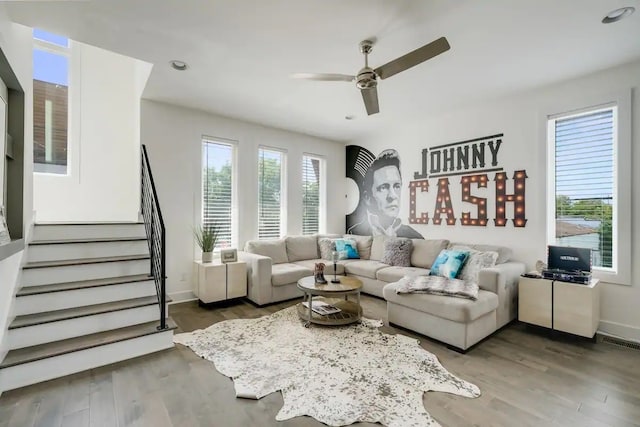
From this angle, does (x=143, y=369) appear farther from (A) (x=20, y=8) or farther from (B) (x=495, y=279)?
(B) (x=495, y=279)

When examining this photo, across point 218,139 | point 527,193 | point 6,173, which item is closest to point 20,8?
point 6,173

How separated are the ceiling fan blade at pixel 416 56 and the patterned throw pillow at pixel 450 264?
7.46 feet

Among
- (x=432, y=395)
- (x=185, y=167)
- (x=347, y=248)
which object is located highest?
(x=185, y=167)

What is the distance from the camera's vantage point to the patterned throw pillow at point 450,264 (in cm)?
346

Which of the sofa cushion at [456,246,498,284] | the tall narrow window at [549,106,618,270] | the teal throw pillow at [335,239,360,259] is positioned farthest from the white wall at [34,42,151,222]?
the tall narrow window at [549,106,618,270]

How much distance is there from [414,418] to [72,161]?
5.59 m

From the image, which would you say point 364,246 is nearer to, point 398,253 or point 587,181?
point 398,253

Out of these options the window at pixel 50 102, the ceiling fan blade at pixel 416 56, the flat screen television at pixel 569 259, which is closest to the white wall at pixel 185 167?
the window at pixel 50 102

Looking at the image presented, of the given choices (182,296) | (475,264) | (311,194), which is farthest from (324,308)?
(311,194)

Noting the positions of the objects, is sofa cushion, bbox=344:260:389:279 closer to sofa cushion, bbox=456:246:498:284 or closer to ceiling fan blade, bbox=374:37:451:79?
sofa cushion, bbox=456:246:498:284

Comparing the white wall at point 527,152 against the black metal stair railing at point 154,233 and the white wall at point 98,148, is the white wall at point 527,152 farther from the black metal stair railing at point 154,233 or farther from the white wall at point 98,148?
the white wall at point 98,148

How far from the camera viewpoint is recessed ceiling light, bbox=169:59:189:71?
3.07 m

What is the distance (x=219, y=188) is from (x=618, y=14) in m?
4.85

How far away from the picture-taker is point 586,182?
3.39m
